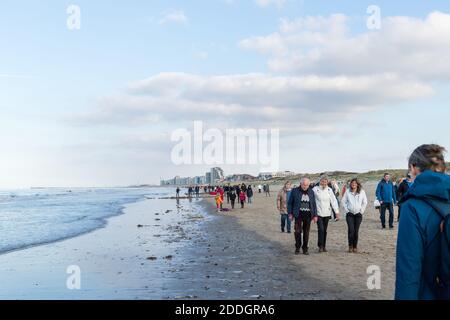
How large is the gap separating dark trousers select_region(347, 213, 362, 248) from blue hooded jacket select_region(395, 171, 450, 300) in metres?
9.36

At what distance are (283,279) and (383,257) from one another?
12.2ft

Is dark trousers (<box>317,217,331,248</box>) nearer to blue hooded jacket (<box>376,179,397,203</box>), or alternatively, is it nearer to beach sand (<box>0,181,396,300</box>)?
beach sand (<box>0,181,396,300</box>)

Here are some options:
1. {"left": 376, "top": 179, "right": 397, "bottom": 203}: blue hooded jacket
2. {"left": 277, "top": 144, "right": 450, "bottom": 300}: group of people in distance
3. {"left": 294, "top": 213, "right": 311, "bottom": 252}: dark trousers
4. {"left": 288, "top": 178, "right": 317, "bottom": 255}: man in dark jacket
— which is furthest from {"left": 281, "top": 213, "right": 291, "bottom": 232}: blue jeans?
{"left": 277, "top": 144, "right": 450, "bottom": 300}: group of people in distance

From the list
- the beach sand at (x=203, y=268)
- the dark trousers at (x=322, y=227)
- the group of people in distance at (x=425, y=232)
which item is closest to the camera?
the group of people in distance at (x=425, y=232)

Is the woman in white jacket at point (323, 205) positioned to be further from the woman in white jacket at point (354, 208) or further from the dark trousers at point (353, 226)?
the dark trousers at point (353, 226)

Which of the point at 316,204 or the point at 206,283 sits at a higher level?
A: the point at 316,204

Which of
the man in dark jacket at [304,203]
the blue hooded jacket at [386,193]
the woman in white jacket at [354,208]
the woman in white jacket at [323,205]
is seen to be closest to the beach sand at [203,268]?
the woman in white jacket at [354,208]

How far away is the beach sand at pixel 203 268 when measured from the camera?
8.61 meters

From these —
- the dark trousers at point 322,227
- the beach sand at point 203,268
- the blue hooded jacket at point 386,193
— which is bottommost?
the beach sand at point 203,268

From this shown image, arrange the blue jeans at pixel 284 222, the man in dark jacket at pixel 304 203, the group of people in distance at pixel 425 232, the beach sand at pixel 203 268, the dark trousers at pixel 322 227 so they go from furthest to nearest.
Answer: the blue jeans at pixel 284 222, the dark trousers at pixel 322 227, the man in dark jacket at pixel 304 203, the beach sand at pixel 203 268, the group of people in distance at pixel 425 232

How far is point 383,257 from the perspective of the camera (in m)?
11.9

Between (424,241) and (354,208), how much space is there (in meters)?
9.51
